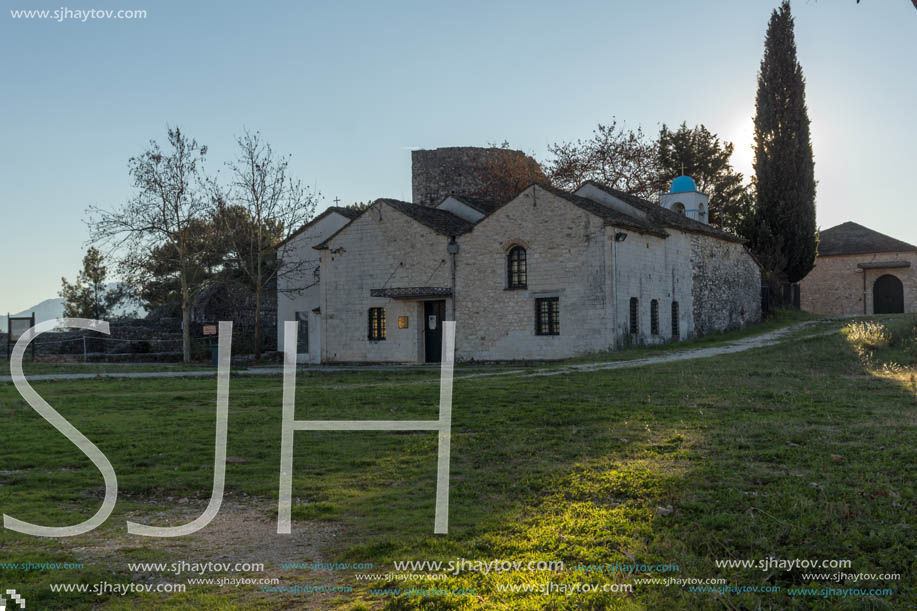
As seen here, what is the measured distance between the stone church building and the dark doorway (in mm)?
40

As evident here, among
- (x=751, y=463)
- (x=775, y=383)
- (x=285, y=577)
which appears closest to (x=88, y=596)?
(x=285, y=577)

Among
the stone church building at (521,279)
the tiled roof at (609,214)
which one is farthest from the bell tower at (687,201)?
the tiled roof at (609,214)

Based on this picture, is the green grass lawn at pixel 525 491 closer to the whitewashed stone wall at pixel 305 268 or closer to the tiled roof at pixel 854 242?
the whitewashed stone wall at pixel 305 268

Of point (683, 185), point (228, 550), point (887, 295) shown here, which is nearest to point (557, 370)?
point (228, 550)

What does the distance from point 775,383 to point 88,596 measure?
1392cm

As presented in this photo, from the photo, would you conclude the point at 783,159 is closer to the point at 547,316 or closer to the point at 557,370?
the point at 547,316

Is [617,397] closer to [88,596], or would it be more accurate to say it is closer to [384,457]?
[384,457]

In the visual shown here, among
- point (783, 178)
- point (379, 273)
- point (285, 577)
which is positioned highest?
point (783, 178)

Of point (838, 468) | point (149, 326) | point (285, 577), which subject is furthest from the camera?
point (149, 326)

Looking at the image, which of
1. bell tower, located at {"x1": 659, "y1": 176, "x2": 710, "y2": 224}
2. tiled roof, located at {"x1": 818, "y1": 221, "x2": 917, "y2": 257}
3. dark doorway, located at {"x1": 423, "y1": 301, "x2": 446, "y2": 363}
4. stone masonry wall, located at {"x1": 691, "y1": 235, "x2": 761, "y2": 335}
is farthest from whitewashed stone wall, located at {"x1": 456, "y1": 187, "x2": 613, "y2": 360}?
tiled roof, located at {"x1": 818, "y1": 221, "x2": 917, "y2": 257}

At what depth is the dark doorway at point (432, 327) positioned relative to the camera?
34.2m

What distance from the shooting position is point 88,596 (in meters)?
5.54

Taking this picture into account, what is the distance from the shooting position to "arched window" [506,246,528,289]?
3238cm

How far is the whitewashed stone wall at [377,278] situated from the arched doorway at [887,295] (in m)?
30.0
